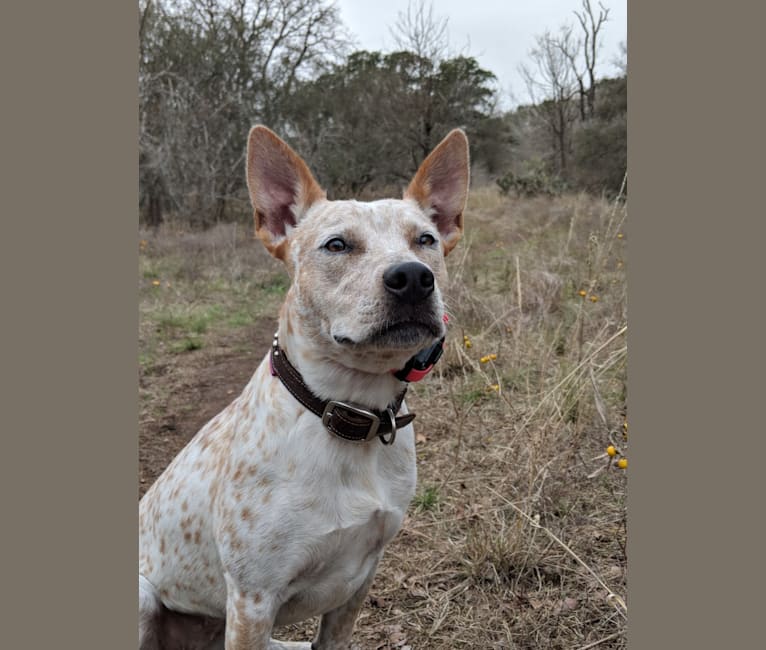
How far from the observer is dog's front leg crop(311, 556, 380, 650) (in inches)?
92.9

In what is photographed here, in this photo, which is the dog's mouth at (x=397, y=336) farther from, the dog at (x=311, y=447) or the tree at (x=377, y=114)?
the tree at (x=377, y=114)

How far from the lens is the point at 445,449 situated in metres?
4.29

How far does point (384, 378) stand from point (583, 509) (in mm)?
1927

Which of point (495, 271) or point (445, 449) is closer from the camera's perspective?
point (445, 449)

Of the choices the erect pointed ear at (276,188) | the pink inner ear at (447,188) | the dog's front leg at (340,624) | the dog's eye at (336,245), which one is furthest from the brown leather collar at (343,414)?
the pink inner ear at (447,188)

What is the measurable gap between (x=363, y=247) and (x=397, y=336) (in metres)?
0.38

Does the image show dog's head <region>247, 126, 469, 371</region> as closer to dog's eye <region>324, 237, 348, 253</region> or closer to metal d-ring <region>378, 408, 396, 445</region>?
dog's eye <region>324, 237, 348, 253</region>

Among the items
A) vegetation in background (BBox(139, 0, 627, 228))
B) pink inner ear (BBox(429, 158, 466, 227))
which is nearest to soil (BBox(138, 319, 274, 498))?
pink inner ear (BBox(429, 158, 466, 227))

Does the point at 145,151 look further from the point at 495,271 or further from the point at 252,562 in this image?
the point at 252,562

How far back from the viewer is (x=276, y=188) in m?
2.41

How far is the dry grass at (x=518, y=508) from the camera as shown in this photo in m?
2.77

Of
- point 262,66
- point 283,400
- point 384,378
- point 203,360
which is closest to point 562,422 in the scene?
point 384,378

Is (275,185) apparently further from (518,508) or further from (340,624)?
(518,508)

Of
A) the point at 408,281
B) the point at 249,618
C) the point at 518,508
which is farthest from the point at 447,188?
the point at 249,618
